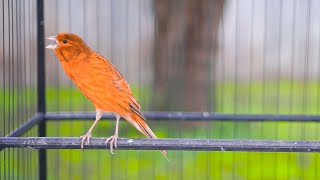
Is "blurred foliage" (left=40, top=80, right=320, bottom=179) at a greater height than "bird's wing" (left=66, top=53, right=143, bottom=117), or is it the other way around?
"bird's wing" (left=66, top=53, right=143, bottom=117)

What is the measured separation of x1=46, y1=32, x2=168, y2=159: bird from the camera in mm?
2301

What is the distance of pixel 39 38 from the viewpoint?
314cm

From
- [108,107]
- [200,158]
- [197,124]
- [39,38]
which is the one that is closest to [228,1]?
[197,124]

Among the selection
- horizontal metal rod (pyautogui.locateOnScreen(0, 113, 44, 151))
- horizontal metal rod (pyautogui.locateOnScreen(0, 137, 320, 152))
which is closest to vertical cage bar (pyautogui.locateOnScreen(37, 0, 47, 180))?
horizontal metal rod (pyautogui.locateOnScreen(0, 113, 44, 151))

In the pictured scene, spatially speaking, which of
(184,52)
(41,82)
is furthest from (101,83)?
(184,52)

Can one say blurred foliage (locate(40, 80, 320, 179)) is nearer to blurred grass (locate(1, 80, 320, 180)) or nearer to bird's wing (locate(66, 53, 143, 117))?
blurred grass (locate(1, 80, 320, 180))

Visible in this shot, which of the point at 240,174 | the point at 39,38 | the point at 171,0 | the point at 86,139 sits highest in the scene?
the point at 171,0

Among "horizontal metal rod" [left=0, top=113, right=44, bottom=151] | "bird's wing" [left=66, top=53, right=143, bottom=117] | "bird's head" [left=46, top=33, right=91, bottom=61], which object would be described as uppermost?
"bird's head" [left=46, top=33, right=91, bottom=61]

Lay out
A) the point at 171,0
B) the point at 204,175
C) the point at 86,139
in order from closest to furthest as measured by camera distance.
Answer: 1. the point at 86,139
2. the point at 204,175
3. the point at 171,0

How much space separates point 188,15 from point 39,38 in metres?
2.33

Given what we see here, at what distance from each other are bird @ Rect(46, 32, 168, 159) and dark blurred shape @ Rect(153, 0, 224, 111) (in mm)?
2719

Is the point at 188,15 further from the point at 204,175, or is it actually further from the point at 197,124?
the point at 204,175

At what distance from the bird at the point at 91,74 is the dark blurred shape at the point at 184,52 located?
8.92 feet

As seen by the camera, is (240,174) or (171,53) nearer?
(240,174)
